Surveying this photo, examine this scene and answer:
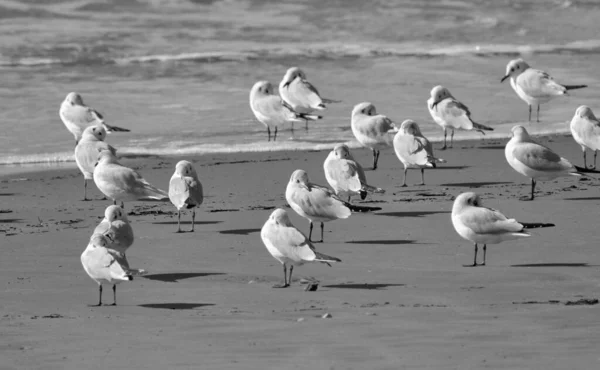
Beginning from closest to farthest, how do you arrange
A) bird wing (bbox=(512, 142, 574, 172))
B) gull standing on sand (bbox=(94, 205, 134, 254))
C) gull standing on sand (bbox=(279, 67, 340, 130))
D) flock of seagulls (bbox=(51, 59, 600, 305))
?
flock of seagulls (bbox=(51, 59, 600, 305)) → gull standing on sand (bbox=(94, 205, 134, 254)) → bird wing (bbox=(512, 142, 574, 172)) → gull standing on sand (bbox=(279, 67, 340, 130))

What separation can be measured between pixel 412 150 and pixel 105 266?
6539 millimetres

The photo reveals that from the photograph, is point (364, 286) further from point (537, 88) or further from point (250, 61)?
point (250, 61)

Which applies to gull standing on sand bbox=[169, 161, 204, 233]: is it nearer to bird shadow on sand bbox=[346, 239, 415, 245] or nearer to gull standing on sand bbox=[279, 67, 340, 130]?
bird shadow on sand bbox=[346, 239, 415, 245]

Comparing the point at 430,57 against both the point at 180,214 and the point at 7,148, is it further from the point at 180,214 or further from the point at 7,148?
the point at 180,214

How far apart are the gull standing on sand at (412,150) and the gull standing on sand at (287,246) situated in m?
4.83

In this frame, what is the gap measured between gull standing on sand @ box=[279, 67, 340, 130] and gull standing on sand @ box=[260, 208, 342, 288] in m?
10.3

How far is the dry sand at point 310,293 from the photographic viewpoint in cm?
807

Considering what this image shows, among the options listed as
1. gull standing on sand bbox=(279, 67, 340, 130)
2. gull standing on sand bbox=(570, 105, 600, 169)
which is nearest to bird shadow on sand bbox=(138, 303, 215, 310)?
gull standing on sand bbox=(570, 105, 600, 169)

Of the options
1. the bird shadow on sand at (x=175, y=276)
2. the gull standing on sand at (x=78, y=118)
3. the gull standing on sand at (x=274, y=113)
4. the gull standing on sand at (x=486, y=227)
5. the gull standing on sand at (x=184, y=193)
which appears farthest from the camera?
the gull standing on sand at (x=274, y=113)

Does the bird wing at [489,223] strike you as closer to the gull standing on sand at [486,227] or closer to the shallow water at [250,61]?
the gull standing on sand at [486,227]

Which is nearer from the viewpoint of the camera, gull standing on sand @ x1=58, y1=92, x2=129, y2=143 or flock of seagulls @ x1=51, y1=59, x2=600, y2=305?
flock of seagulls @ x1=51, y1=59, x2=600, y2=305

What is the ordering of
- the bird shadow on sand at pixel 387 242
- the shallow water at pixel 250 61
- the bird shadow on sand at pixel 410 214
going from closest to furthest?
the bird shadow on sand at pixel 387 242 < the bird shadow on sand at pixel 410 214 < the shallow water at pixel 250 61

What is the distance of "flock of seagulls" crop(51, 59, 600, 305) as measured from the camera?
1079 centimetres

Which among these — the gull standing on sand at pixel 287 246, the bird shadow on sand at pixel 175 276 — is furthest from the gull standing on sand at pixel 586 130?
the bird shadow on sand at pixel 175 276
